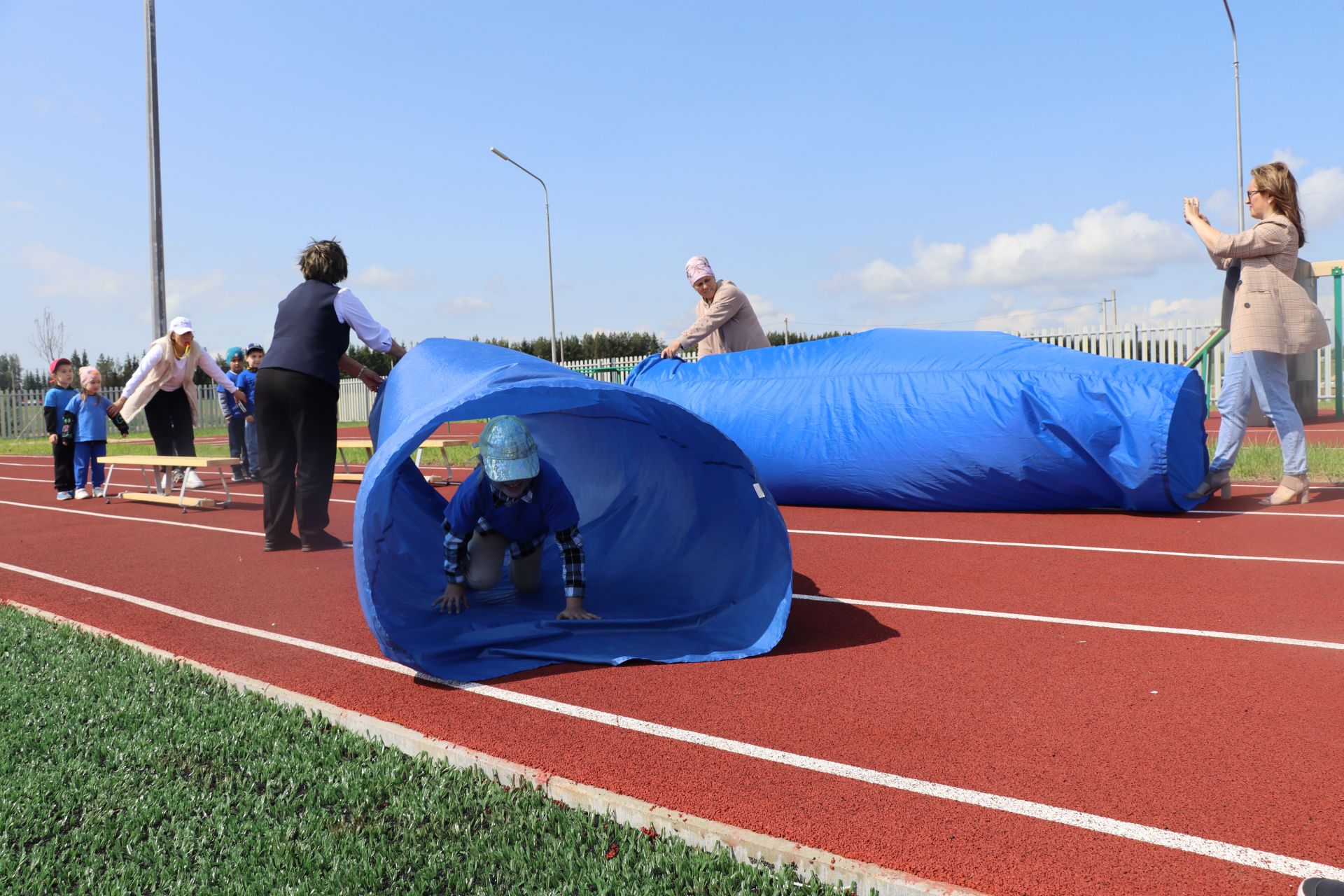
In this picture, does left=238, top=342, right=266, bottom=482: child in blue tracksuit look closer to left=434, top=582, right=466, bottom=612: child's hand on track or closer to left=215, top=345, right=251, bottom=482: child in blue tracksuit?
left=215, top=345, right=251, bottom=482: child in blue tracksuit

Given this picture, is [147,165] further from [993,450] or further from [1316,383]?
[1316,383]

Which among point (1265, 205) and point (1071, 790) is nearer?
point (1071, 790)

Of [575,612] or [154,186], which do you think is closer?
[575,612]

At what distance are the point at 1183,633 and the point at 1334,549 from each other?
8.65 feet

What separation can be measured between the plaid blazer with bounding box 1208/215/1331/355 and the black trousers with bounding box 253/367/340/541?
6.94 m

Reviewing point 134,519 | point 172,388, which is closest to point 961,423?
point 134,519

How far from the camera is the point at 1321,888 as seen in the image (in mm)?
2168

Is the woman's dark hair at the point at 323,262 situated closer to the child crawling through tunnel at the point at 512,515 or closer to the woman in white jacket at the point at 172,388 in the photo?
the child crawling through tunnel at the point at 512,515

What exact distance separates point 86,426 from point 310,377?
23.8 feet

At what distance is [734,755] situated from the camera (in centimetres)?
324

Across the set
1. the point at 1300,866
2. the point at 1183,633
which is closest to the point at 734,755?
the point at 1300,866

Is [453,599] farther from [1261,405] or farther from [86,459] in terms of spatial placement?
[86,459]

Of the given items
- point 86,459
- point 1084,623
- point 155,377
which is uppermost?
point 155,377

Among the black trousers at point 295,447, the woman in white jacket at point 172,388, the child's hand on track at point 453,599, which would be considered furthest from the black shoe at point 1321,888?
the woman in white jacket at point 172,388
